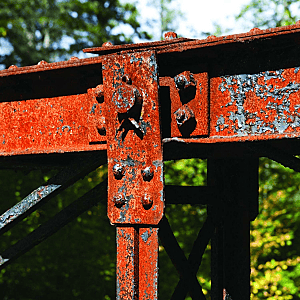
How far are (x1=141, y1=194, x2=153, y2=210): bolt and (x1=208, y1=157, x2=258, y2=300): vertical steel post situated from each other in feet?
5.12

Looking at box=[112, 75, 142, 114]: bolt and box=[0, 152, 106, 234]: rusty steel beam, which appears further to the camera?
box=[0, 152, 106, 234]: rusty steel beam

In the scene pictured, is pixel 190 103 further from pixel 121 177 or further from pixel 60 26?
pixel 60 26

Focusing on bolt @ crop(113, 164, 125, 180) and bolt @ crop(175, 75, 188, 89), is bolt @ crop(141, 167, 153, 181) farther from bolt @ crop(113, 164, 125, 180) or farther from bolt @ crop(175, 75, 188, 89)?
bolt @ crop(175, 75, 188, 89)

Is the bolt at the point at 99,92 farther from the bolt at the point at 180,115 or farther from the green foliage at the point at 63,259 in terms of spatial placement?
the green foliage at the point at 63,259

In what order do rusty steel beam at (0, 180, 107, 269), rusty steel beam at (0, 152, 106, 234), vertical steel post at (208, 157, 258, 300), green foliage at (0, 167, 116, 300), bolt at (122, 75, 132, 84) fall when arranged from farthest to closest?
1. green foliage at (0, 167, 116, 300)
2. vertical steel post at (208, 157, 258, 300)
3. rusty steel beam at (0, 180, 107, 269)
4. rusty steel beam at (0, 152, 106, 234)
5. bolt at (122, 75, 132, 84)

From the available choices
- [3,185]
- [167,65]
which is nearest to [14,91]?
[167,65]

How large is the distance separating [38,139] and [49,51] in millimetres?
18516

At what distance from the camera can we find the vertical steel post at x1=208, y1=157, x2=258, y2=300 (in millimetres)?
3076

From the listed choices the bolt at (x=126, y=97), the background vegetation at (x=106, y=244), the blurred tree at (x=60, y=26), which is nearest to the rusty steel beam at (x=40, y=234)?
the bolt at (x=126, y=97)

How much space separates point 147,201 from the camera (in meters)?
1.71

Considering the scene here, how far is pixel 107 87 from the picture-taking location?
181cm

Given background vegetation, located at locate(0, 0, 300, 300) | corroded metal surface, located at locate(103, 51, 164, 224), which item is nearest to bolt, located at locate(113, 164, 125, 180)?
corroded metal surface, located at locate(103, 51, 164, 224)

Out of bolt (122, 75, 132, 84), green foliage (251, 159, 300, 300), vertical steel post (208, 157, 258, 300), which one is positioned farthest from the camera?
green foliage (251, 159, 300, 300)

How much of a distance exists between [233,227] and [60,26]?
18.4 meters
